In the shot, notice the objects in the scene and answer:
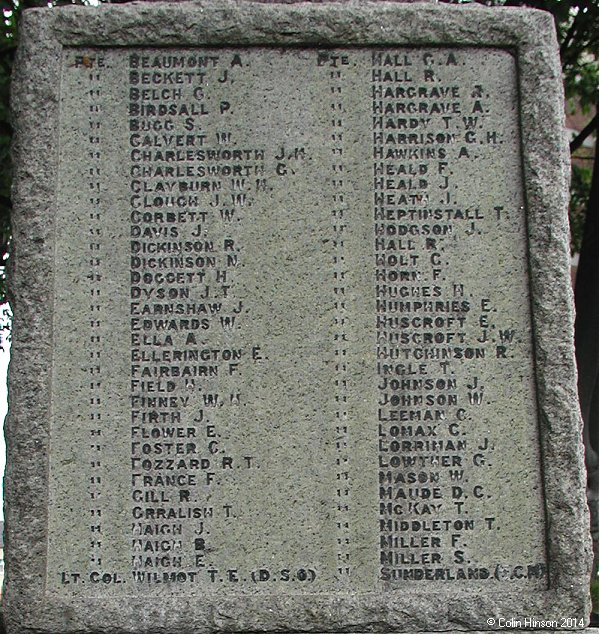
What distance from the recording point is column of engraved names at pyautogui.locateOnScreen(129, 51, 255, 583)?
3352 millimetres

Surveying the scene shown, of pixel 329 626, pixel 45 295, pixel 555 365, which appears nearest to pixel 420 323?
pixel 555 365

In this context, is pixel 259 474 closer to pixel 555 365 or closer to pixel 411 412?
pixel 411 412

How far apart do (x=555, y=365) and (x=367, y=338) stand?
0.64 m

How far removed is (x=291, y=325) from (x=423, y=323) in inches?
17.9

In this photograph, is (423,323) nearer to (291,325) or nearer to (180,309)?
(291,325)

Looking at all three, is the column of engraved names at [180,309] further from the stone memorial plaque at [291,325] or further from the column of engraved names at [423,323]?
the column of engraved names at [423,323]

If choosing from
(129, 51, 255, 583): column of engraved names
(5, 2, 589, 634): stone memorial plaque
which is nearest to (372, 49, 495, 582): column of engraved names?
(5, 2, 589, 634): stone memorial plaque

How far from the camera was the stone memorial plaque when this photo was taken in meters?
3.33

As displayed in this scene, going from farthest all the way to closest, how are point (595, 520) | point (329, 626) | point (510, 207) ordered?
point (595, 520) → point (510, 207) → point (329, 626)

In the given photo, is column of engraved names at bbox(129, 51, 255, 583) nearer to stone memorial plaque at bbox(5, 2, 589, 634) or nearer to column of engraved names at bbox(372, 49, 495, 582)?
stone memorial plaque at bbox(5, 2, 589, 634)

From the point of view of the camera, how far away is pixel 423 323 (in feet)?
11.4

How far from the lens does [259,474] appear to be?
11.1 ft

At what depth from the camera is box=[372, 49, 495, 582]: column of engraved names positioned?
337cm

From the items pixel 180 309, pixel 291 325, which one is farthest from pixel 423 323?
pixel 180 309
